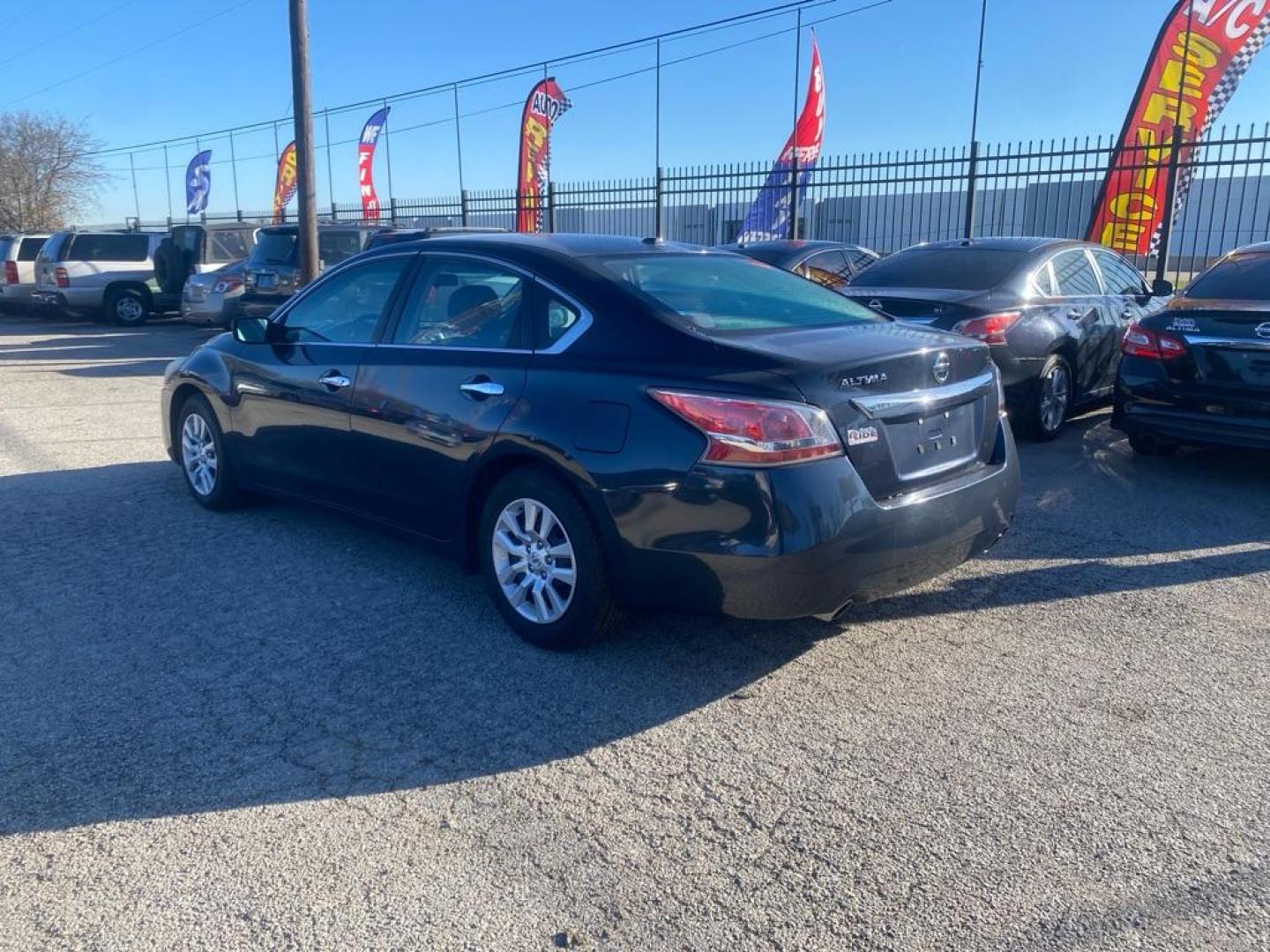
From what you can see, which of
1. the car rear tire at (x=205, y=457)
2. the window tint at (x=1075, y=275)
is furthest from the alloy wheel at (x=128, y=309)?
the window tint at (x=1075, y=275)

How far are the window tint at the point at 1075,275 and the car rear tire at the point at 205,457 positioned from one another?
597 centimetres

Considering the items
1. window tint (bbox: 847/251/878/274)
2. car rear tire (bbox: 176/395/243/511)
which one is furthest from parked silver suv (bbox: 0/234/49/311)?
car rear tire (bbox: 176/395/243/511)

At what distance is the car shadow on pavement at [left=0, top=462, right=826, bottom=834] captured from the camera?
3.26 m

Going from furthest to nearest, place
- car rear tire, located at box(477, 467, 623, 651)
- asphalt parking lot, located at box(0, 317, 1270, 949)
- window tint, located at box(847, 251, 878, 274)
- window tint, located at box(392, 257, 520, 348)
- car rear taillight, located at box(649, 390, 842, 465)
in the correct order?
window tint, located at box(847, 251, 878, 274) < window tint, located at box(392, 257, 520, 348) < car rear tire, located at box(477, 467, 623, 651) < car rear taillight, located at box(649, 390, 842, 465) < asphalt parking lot, located at box(0, 317, 1270, 949)

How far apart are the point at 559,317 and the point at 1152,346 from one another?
447 cm

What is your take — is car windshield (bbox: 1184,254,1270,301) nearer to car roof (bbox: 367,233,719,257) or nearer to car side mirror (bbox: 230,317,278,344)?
car roof (bbox: 367,233,719,257)

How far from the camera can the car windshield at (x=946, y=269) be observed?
766 cm

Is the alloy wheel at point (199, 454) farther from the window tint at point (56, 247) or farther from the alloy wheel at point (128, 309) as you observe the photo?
the window tint at point (56, 247)

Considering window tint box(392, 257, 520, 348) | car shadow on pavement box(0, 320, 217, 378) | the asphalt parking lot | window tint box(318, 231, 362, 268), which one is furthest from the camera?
window tint box(318, 231, 362, 268)

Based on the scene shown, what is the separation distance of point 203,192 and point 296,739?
40.0m

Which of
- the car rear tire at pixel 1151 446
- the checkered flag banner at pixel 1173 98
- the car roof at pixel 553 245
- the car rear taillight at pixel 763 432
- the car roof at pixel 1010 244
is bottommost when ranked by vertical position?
the car rear tire at pixel 1151 446

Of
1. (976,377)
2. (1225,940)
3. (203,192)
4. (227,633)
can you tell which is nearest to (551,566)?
(227,633)

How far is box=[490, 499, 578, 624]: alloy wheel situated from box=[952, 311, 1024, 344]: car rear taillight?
4.17m

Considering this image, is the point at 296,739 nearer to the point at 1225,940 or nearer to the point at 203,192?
the point at 1225,940
